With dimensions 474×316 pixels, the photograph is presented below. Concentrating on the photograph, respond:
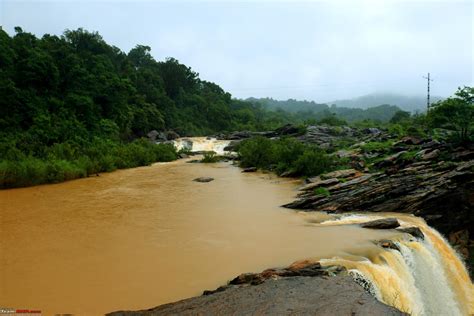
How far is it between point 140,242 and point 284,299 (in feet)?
17.8

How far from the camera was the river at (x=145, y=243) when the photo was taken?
7.67m

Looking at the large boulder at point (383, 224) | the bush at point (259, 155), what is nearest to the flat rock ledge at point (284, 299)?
the large boulder at point (383, 224)

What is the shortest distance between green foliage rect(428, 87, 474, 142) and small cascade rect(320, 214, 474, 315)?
797cm

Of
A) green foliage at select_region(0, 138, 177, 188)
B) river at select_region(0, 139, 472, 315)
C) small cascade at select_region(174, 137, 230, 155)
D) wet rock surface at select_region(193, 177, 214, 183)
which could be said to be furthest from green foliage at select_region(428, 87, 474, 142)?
small cascade at select_region(174, 137, 230, 155)

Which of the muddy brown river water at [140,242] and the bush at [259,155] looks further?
the bush at [259,155]

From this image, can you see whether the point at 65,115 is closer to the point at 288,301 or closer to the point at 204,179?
the point at 204,179

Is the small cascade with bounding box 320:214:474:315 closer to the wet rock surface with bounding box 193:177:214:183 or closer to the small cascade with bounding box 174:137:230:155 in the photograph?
the wet rock surface with bounding box 193:177:214:183

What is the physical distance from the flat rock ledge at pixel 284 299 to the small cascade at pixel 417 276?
94 cm

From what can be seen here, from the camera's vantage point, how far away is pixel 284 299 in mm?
6555

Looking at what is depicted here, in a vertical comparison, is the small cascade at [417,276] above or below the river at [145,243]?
below

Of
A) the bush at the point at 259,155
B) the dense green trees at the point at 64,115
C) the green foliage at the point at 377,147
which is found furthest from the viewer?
the bush at the point at 259,155

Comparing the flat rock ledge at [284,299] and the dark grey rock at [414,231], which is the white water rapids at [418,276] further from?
the flat rock ledge at [284,299]

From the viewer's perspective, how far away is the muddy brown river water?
767cm

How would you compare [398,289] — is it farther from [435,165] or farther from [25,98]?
[25,98]
